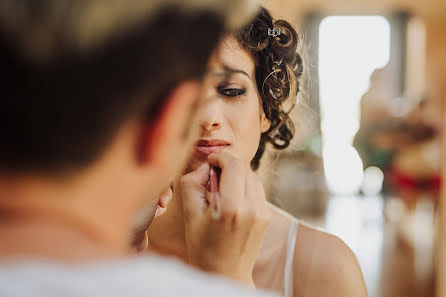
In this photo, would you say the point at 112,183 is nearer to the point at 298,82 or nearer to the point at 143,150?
the point at 143,150

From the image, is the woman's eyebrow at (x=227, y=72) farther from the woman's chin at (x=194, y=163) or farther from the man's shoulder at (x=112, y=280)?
the man's shoulder at (x=112, y=280)

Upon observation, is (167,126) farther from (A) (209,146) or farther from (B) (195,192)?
(A) (209,146)

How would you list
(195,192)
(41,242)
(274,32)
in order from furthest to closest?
(274,32) → (195,192) → (41,242)

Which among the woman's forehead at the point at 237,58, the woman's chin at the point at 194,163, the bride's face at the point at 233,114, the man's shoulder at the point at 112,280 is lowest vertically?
the man's shoulder at the point at 112,280

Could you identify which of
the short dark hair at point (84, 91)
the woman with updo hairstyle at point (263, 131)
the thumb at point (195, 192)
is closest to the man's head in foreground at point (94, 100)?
the short dark hair at point (84, 91)

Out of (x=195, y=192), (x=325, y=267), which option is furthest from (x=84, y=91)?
(x=325, y=267)

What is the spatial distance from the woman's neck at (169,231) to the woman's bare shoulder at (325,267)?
166mm

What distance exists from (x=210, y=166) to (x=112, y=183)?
0.26 m

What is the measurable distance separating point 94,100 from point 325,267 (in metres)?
0.49

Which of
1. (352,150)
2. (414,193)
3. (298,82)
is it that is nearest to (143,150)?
(298,82)

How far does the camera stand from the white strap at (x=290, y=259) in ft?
2.28

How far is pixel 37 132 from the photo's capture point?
0.28 m

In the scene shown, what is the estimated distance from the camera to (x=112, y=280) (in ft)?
0.94

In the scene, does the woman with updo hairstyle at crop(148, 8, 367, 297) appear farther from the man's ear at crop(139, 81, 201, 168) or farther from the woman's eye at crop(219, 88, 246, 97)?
the man's ear at crop(139, 81, 201, 168)
